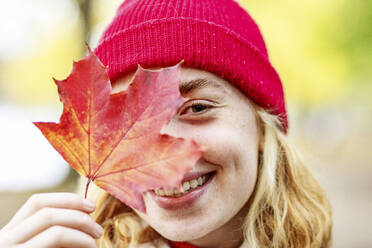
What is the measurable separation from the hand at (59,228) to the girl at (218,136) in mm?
571

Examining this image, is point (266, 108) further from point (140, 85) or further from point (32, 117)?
point (32, 117)

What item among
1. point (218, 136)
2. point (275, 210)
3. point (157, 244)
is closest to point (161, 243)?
point (157, 244)

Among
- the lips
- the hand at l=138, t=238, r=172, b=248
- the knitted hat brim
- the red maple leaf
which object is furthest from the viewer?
the hand at l=138, t=238, r=172, b=248

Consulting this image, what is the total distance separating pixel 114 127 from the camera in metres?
1.15

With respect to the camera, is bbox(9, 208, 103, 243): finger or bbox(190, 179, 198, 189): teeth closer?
bbox(9, 208, 103, 243): finger

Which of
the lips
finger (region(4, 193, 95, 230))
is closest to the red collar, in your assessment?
the lips

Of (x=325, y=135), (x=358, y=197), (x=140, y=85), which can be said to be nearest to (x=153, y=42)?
(x=140, y=85)

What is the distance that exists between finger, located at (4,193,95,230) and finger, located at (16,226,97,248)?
0.08 metres

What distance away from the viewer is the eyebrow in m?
1.71

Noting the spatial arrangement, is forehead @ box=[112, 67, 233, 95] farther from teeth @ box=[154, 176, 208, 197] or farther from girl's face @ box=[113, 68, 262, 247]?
teeth @ box=[154, 176, 208, 197]

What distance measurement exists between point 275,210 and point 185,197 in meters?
0.62

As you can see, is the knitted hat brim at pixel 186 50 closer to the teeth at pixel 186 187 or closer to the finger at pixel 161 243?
the teeth at pixel 186 187

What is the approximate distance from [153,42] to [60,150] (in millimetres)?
832

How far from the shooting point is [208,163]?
67.1 inches
